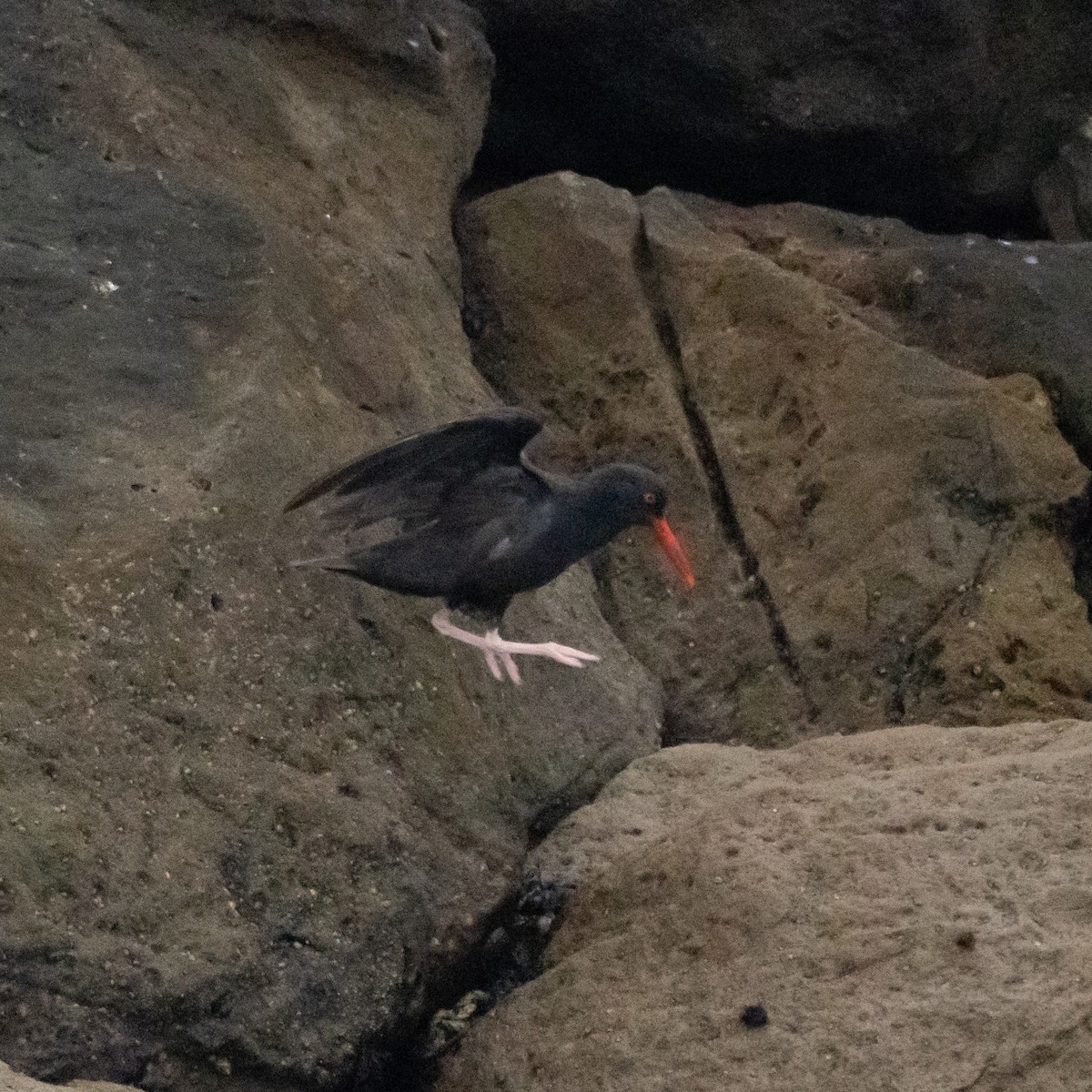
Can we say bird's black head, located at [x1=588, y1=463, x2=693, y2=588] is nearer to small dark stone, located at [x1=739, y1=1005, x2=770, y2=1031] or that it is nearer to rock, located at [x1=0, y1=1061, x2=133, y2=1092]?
small dark stone, located at [x1=739, y1=1005, x2=770, y2=1031]

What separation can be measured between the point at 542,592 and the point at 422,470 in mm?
1264

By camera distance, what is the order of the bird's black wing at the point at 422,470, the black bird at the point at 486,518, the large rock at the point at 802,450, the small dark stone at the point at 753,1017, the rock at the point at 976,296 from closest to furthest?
1. the small dark stone at the point at 753,1017
2. the bird's black wing at the point at 422,470
3. the black bird at the point at 486,518
4. the large rock at the point at 802,450
5. the rock at the point at 976,296

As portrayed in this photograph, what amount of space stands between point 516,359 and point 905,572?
1.80m

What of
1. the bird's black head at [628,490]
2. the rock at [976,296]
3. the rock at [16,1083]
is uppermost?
the bird's black head at [628,490]

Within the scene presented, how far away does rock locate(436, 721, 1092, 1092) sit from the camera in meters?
3.77

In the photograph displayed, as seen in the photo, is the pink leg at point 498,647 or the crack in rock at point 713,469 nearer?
the pink leg at point 498,647

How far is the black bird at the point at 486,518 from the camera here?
4328 millimetres

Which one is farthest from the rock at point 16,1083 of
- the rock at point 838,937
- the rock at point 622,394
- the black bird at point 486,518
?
the rock at point 622,394

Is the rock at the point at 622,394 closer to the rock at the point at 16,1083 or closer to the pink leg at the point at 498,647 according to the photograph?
the pink leg at the point at 498,647

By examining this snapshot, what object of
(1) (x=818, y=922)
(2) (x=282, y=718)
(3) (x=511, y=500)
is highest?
(3) (x=511, y=500)

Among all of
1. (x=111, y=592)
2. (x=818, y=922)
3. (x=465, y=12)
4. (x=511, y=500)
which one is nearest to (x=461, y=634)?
(x=511, y=500)

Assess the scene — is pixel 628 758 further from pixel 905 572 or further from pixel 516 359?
pixel 516 359

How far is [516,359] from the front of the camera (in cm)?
659

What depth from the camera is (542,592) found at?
5.52 metres
